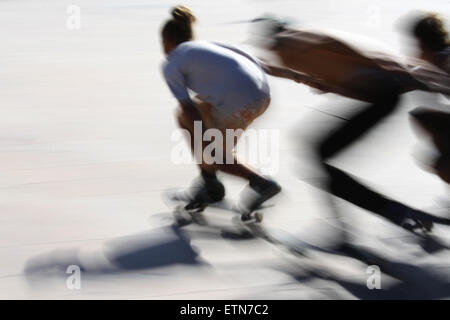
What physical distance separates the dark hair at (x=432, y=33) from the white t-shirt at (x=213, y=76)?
1.04m

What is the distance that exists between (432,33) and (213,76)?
4.23 feet

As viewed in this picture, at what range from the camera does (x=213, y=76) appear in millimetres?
5023

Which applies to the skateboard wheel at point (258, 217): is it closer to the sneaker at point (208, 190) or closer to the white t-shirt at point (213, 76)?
the sneaker at point (208, 190)

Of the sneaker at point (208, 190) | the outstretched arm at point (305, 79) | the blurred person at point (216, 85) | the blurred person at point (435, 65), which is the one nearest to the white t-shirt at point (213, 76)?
the blurred person at point (216, 85)

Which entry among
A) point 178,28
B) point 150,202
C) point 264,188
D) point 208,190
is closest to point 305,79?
point 264,188

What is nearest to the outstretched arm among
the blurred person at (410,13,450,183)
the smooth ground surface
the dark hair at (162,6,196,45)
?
the smooth ground surface

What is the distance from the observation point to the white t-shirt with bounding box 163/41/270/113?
4.97m

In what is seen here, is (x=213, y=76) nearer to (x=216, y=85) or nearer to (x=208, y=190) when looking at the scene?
(x=216, y=85)

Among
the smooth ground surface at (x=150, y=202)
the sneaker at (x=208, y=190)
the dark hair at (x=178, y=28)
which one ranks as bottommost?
the smooth ground surface at (x=150, y=202)

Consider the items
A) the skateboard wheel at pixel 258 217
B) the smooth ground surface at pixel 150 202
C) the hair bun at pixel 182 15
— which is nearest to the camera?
the smooth ground surface at pixel 150 202

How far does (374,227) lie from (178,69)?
1.61 meters

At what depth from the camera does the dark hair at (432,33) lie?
181 inches

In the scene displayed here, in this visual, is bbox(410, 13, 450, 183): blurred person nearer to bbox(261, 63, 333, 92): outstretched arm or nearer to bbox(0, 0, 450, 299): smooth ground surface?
bbox(0, 0, 450, 299): smooth ground surface
